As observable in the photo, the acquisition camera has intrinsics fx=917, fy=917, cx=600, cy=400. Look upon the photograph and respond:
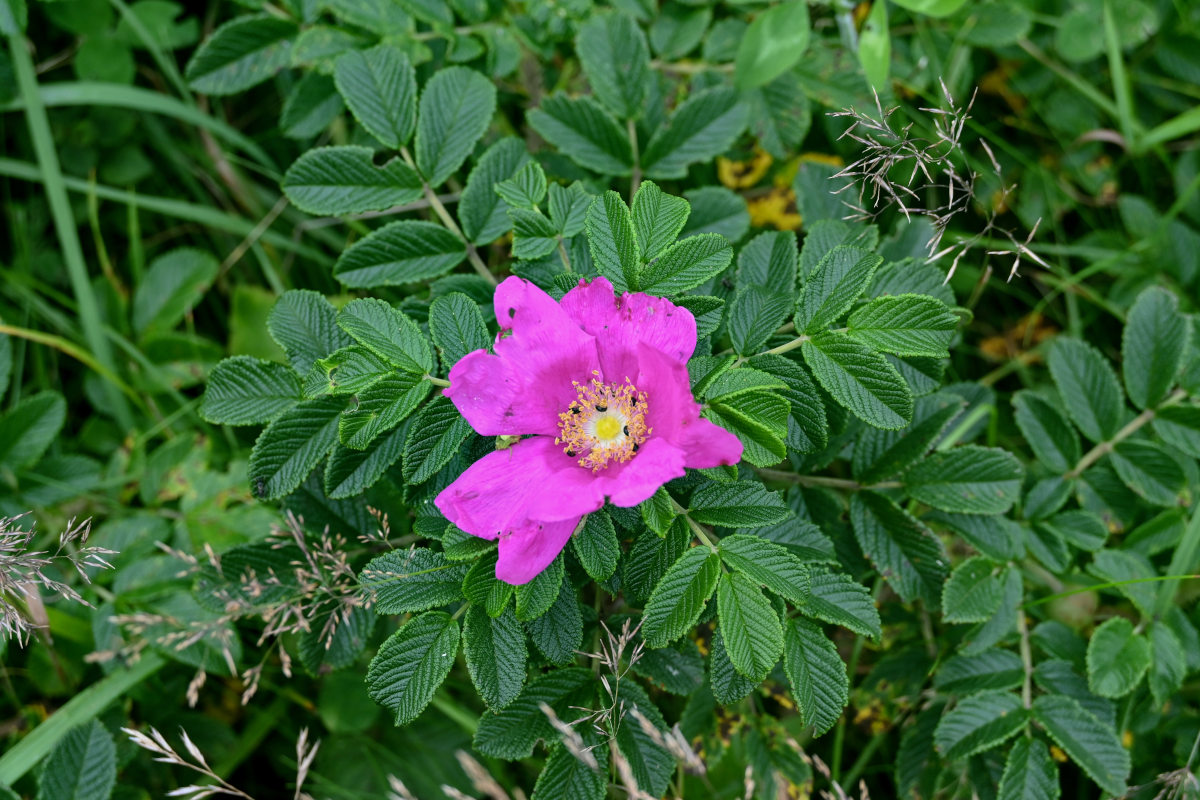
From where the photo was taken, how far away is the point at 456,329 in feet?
5.25

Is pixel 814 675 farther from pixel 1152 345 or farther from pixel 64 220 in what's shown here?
pixel 64 220

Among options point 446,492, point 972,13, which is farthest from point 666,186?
point 446,492

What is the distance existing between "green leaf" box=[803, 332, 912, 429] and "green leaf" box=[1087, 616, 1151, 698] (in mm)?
845

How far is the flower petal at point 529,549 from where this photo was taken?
4.65ft

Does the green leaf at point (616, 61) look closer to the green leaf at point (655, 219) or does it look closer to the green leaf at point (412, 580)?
the green leaf at point (655, 219)

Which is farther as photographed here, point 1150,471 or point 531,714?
point 1150,471

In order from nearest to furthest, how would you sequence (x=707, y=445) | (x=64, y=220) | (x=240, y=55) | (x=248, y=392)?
(x=707, y=445), (x=248, y=392), (x=240, y=55), (x=64, y=220)

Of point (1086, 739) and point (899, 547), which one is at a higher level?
point (899, 547)

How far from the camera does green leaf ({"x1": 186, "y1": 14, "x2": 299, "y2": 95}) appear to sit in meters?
2.33

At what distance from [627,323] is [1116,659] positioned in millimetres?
1332

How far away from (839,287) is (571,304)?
0.47 meters

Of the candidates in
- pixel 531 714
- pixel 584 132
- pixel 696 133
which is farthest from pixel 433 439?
pixel 696 133

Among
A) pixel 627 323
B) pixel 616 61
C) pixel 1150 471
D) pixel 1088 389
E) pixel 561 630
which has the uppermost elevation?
pixel 616 61

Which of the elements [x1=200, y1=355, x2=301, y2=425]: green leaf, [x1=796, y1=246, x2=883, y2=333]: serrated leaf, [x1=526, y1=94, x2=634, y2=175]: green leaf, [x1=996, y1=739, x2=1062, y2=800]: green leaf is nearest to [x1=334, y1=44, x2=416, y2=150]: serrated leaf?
[x1=526, y1=94, x2=634, y2=175]: green leaf
